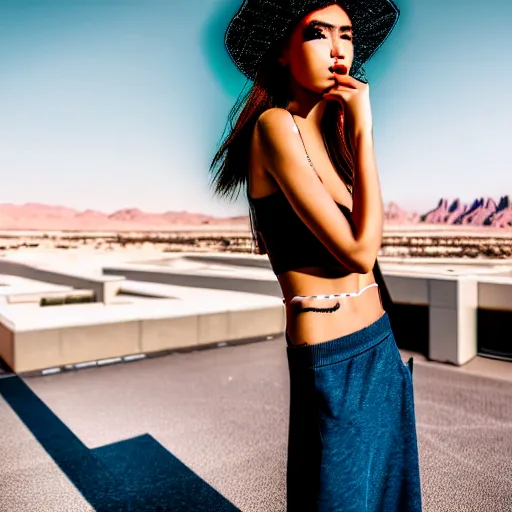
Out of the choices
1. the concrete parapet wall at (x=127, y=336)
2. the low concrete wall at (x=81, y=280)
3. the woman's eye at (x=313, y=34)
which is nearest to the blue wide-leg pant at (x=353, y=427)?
the woman's eye at (x=313, y=34)

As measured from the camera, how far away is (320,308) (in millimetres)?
1307

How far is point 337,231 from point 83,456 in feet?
11.2

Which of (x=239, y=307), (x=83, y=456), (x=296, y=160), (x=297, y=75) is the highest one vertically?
(x=297, y=75)

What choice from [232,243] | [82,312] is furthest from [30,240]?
[82,312]

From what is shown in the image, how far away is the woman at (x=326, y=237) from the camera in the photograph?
4.08 ft

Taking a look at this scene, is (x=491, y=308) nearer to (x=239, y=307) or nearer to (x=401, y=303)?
(x=401, y=303)

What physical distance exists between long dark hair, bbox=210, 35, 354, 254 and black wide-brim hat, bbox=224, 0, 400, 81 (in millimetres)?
42

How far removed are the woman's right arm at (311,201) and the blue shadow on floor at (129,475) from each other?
7.92 ft

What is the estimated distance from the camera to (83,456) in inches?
153

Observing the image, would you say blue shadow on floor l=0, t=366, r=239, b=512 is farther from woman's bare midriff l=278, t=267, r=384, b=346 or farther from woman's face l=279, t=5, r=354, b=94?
woman's face l=279, t=5, r=354, b=94

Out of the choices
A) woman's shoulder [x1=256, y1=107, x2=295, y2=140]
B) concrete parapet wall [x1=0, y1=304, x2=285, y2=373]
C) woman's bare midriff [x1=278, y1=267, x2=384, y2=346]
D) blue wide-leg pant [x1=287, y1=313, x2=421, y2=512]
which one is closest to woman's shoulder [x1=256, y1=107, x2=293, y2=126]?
woman's shoulder [x1=256, y1=107, x2=295, y2=140]

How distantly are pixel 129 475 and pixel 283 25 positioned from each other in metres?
3.18

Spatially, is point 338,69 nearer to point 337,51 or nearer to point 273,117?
point 337,51

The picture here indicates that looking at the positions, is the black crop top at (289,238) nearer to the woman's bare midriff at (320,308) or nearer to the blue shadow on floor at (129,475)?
the woman's bare midriff at (320,308)
